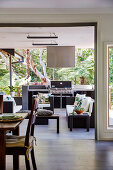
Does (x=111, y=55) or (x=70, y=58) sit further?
(x=70, y=58)

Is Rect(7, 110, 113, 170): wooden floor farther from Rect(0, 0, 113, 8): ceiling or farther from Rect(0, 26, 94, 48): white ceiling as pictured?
Rect(0, 26, 94, 48): white ceiling

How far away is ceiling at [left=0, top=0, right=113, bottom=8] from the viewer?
176 inches

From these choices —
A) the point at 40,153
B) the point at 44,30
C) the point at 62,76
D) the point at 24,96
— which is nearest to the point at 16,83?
the point at 62,76

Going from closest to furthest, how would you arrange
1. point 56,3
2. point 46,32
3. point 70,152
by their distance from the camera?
point 70,152
point 56,3
point 46,32

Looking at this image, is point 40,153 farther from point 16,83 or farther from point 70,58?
point 16,83

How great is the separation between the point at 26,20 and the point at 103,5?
Result: 151 centimetres

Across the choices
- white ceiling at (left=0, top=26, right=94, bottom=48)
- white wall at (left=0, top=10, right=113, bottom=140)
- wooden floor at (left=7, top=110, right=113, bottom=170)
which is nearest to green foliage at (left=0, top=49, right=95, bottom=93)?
white ceiling at (left=0, top=26, right=94, bottom=48)

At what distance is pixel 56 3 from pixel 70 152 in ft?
8.79

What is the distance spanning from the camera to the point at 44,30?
7344 millimetres

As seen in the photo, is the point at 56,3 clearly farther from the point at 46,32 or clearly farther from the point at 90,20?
the point at 46,32

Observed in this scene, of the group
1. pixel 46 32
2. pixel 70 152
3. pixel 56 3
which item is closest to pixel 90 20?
pixel 56 3

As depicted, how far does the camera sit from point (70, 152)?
407 cm

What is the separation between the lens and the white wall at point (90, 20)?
489cm

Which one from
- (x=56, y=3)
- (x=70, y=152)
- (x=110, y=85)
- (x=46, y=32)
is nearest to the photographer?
(x=70, y=152)
